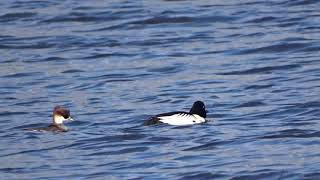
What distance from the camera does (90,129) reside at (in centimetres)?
1847

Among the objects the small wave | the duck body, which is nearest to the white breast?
the duck body

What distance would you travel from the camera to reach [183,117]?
60.3 ft

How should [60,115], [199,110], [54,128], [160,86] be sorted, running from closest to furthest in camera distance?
[54,128] < [60,115] < [199,110] < [160,86]

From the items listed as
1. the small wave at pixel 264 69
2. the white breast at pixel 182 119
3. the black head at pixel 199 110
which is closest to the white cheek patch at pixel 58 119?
the white breast at pixel 182 119

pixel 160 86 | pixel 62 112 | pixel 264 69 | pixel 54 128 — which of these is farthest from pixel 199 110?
pixel 264 69

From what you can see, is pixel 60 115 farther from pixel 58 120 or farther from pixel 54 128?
pixel 54 128

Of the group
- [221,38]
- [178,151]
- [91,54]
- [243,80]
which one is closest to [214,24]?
[221,38]

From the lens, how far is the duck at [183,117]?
716 inches

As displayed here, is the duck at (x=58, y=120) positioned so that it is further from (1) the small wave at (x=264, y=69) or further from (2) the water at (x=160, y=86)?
(1) the small wave at (x=264, y=69)

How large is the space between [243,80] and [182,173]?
23.1 ft

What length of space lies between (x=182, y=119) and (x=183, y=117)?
3.3 inches

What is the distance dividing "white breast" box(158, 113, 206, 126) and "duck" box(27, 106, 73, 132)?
127 centimetres

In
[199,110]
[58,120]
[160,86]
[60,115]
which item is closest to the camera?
[58,120]

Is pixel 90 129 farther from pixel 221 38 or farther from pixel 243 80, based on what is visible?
pixel 221 38
